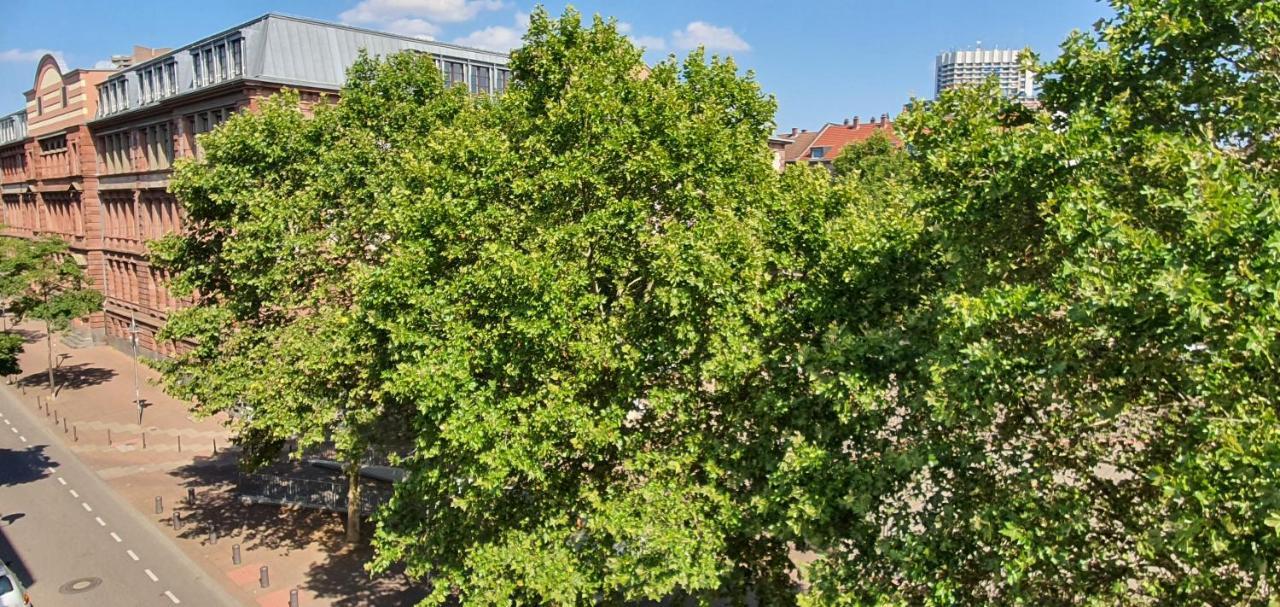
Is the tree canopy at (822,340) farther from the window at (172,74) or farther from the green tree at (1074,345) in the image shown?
the window at (172,74)

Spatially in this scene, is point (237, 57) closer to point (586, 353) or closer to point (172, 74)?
point (172, 74)

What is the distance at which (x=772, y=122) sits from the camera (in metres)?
18.1

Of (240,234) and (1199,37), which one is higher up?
(1199,37)

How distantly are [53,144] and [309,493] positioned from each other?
47193 millimetres

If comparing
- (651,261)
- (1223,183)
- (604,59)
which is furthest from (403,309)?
(1223,183)

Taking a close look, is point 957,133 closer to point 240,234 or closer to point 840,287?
point 840,287

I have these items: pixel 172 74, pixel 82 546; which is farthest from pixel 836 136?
pixel 82 546

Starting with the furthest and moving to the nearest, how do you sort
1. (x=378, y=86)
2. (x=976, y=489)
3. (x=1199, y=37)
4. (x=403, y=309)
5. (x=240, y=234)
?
(x=378, y=86) < (x=240, y=234) < (x=403, y=309) < (x=976, y=489) < (x=1199, y=37)

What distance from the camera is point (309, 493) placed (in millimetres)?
27250

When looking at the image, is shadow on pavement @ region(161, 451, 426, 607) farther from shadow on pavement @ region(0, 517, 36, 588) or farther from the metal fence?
shadow on pavement @ region(0, 517, 36, 588)

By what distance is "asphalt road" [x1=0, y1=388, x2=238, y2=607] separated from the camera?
68.9ft

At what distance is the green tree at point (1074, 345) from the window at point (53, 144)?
6203cm

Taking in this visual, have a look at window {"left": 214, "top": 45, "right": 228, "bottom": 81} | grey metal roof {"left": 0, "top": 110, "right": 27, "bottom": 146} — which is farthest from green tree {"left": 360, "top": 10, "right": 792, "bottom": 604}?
grey metal roof {"left": 0, "top": 110, "right": 27, "bottom": 146}

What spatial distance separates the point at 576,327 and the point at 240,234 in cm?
1135
